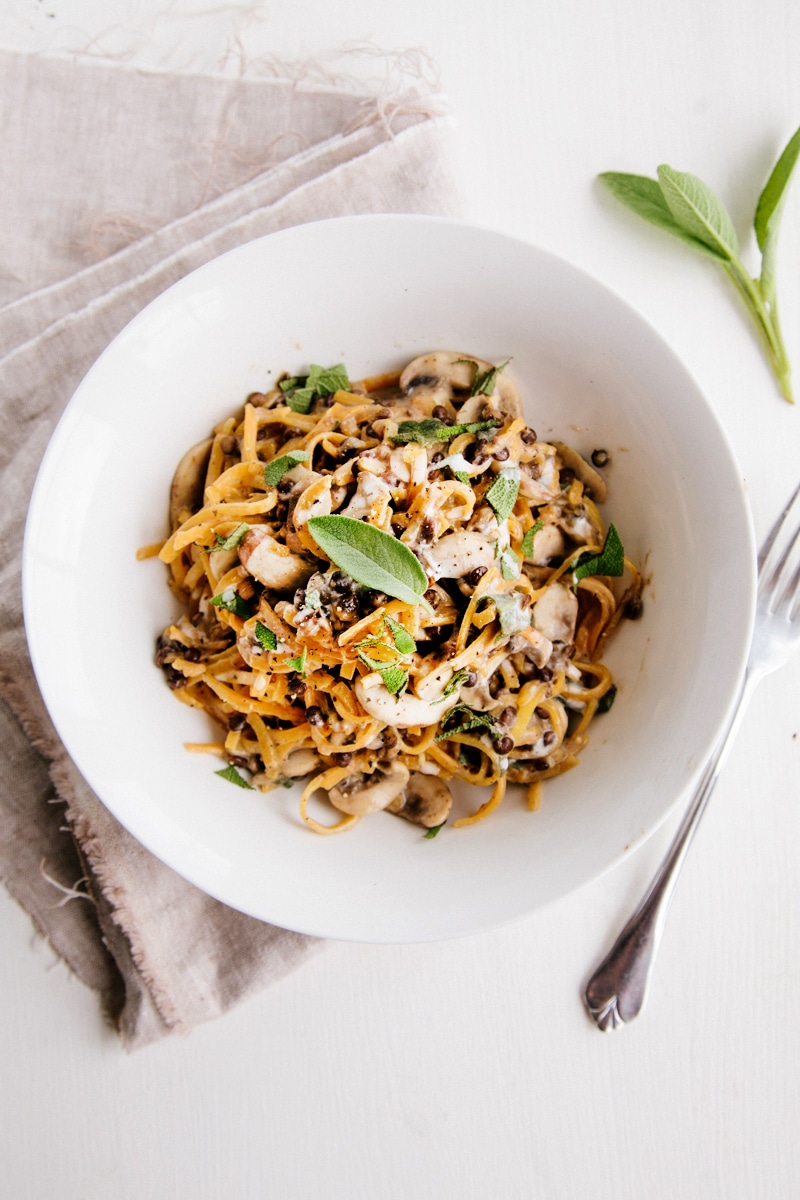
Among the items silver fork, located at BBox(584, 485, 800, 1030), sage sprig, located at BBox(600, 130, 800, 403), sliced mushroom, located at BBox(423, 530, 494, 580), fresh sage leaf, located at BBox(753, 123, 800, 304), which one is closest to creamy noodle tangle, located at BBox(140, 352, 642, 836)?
sliced mushroom, located at BBox(423, 530, 494, 580)

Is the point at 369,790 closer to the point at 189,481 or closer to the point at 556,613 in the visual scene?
the point at 556,613

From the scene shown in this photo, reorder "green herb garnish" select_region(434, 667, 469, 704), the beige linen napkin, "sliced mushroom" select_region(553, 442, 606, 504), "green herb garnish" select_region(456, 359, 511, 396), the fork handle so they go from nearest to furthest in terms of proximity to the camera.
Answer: "green herb garnish" select_region(434, 667, 469, 704)
"green herb garnish" select_region(456, 359, 511, 396)
"sliced mushroom" select_region(553, 442, 606, 504)
the beige linen napkin
the fork handle

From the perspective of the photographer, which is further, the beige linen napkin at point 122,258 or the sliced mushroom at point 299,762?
the beige linen napkin at point 122,258

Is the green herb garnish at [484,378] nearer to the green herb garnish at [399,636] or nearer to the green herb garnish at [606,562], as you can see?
the green herb garnish at [606,562]

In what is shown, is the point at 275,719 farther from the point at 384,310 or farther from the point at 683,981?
the point at 683,981

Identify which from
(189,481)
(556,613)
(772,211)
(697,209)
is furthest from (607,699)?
(772,211)

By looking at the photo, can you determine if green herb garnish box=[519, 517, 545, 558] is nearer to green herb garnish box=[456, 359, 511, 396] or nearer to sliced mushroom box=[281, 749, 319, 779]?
green herb garnish box=[456, 359, 511, 396]

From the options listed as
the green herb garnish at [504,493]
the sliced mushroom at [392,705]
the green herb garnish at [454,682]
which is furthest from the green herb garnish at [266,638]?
the green herb garnish at [504,493]
